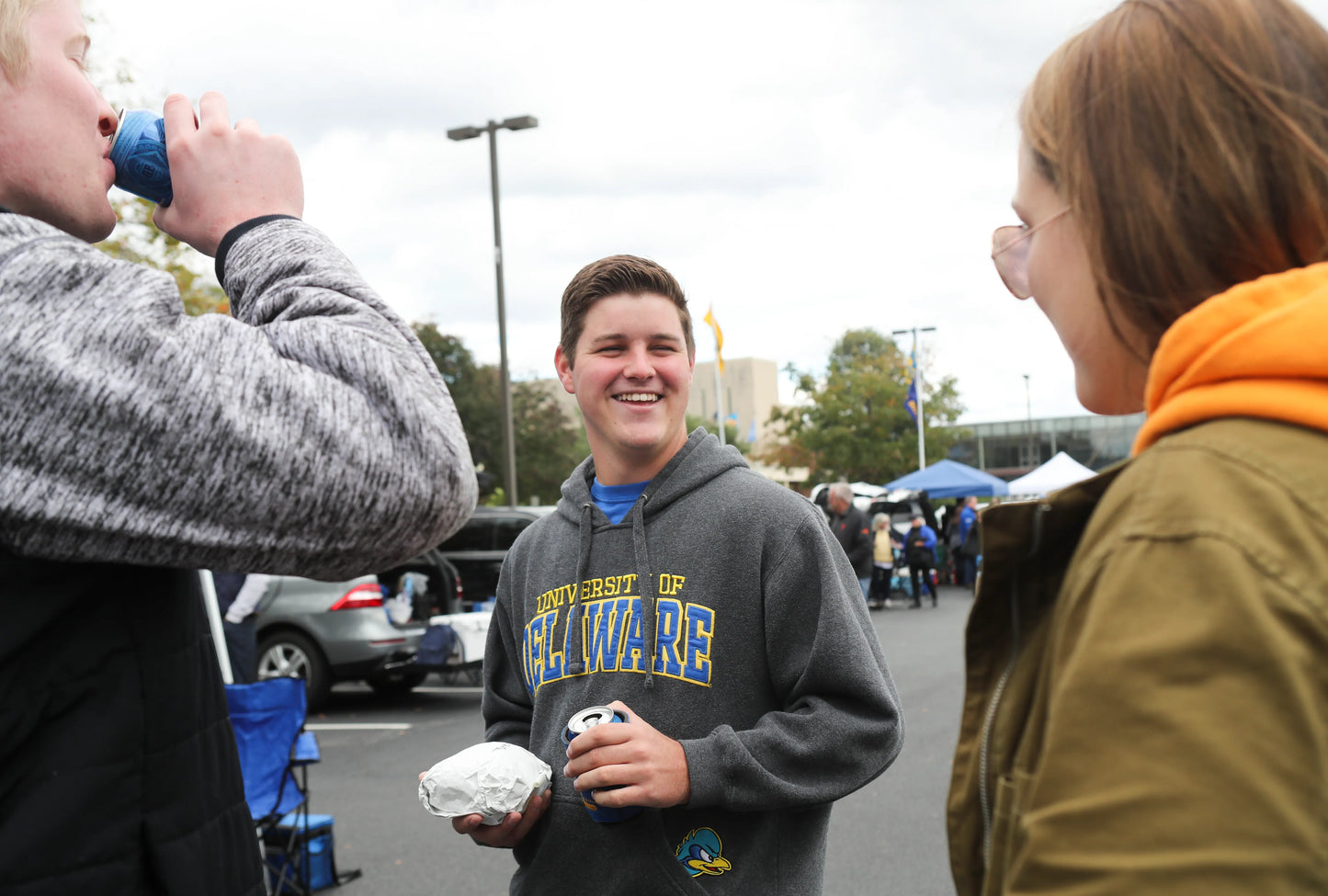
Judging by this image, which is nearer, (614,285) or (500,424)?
(614,285)

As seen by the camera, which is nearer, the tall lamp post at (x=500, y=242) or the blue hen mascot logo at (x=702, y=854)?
the blue hen mascot logo at (x=702, y=854)

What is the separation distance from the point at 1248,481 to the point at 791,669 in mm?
1370

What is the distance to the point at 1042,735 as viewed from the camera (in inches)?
37.0

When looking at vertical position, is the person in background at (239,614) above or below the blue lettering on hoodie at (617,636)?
below

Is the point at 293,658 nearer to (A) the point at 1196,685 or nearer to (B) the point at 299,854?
(B) the point at 299,854

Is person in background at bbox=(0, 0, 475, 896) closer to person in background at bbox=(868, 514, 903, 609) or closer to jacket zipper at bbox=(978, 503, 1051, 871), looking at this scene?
jacket zipper at bbox=(978, 503, 1051, 871)

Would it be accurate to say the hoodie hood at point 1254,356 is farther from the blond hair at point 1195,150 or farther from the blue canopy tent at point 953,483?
the blue canopy tent at point 953,483

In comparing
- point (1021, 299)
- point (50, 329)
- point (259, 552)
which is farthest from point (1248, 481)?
point (50, 329)

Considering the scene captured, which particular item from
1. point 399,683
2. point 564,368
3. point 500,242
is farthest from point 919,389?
point 564,368

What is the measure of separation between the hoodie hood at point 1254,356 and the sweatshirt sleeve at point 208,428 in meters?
0.70

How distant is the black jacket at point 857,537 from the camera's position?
1617cm

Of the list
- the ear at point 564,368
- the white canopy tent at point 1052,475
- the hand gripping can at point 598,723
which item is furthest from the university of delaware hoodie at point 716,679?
the white canopy tent at point 1052,475

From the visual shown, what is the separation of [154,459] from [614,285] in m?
1.55

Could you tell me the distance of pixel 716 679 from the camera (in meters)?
2.09
